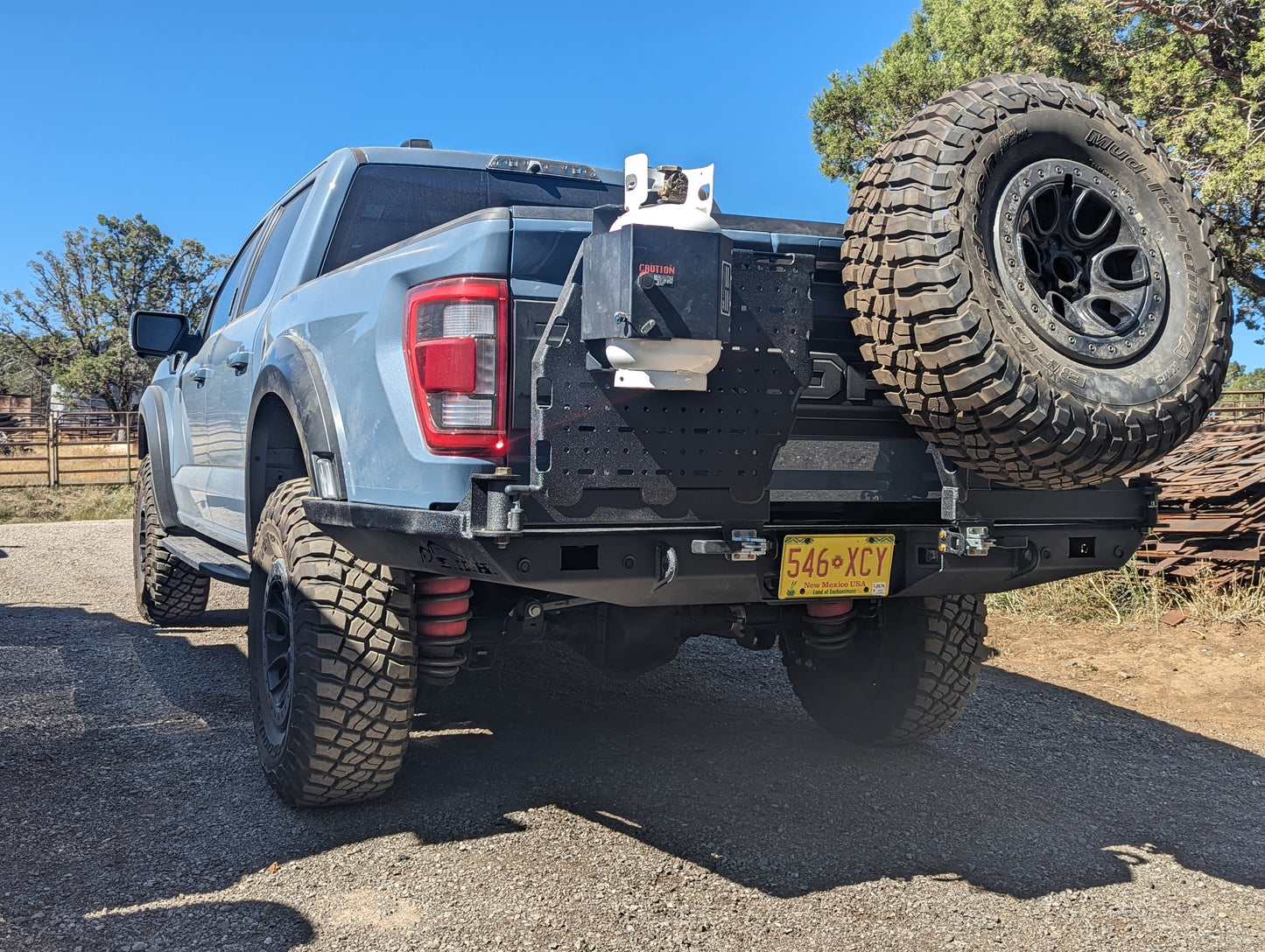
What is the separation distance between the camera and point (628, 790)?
140 inches

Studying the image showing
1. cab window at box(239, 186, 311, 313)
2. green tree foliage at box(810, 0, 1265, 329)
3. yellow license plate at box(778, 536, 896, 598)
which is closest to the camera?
yellow license plate at box(778, 536, 896, 598)

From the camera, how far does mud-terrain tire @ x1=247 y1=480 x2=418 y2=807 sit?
2967mm

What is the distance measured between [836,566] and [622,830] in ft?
3.63

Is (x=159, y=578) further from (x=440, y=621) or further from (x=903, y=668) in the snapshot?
(x=903, y=668)

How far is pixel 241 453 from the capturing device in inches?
165

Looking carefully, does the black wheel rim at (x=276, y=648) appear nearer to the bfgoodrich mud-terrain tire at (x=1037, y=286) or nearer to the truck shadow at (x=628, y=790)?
the truck shadow at (x=628, y=790)

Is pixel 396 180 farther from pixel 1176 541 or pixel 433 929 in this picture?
pixel 1176 541

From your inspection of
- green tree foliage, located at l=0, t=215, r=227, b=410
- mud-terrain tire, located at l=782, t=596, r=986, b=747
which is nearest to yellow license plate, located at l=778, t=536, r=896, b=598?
mud-terrain tire, located at l=782, t=596, r=986, b=747

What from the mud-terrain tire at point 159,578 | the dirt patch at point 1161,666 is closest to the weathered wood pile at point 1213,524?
the dirt patch at point 1161,666

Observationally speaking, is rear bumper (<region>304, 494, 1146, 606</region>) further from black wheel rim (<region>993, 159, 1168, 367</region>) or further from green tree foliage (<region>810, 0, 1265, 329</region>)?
green tree foliage (<region>810, 0, 1265, 329</region>)

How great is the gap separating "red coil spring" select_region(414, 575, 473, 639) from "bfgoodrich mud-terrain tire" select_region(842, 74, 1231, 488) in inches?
53.2

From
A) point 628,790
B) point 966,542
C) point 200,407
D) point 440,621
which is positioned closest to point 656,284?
point 966,542

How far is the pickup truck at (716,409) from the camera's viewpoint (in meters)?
2.43

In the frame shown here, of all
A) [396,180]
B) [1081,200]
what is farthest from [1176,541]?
[396,180]
